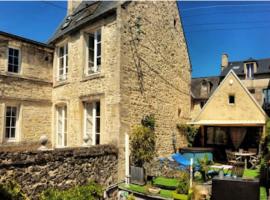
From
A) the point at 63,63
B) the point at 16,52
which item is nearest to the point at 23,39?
the point at 16,52

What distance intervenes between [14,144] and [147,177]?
7694 millimetres

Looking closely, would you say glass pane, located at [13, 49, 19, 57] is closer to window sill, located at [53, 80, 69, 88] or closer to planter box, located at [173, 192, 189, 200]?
window sill, located at [53, 80, 69, 88]

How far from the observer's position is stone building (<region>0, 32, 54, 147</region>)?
47.4 ft

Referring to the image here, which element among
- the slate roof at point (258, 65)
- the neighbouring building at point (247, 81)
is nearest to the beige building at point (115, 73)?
the neighbouring building at point (247, 81)

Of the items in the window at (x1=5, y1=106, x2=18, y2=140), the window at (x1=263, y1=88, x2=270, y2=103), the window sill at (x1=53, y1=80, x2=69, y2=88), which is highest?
the window at (x1=263, y1=88, x2=270, y2=103)

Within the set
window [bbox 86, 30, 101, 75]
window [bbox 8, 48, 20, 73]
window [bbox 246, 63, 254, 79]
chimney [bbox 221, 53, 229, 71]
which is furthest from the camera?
chimney [bbox 221, 53, 229, 71]

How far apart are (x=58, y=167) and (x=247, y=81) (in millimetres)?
27213

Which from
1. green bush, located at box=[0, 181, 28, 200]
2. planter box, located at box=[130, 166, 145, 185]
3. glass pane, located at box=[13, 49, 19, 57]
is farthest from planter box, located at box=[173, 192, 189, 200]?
glass pane, located at box=[13, 49, 19, 57]

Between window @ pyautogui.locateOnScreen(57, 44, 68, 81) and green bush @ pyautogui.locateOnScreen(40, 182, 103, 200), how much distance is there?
25.3ft

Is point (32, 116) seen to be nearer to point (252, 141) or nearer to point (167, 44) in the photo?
point (167, 44)

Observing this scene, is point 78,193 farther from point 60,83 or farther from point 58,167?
point 60,83

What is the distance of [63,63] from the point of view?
16188 millimetres

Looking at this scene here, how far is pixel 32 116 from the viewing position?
1553 cm

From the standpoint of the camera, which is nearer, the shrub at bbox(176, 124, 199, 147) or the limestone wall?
the limestone wall
